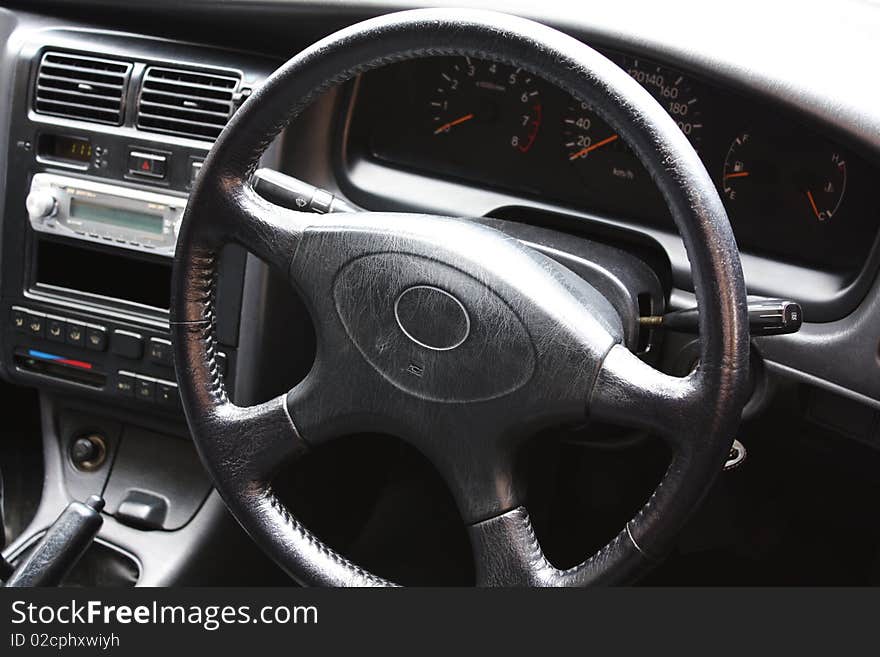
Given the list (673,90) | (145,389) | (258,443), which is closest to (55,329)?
(145,389)

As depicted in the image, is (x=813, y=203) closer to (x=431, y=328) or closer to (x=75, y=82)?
(x=431, y=328)

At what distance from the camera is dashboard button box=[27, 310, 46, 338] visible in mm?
1634

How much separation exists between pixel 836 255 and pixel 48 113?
1021 millimetres

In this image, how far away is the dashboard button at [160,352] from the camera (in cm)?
156

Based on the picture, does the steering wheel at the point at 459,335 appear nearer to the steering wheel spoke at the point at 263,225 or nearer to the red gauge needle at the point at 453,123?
the steering wheel spoke at the point at 263,225

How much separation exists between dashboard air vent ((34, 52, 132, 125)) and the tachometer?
0.42m

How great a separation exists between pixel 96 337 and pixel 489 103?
2.03 feet

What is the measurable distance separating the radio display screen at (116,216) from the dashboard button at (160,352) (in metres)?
0.15

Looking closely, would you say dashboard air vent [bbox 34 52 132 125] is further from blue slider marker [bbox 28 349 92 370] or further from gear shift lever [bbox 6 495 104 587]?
gear shift lever [bbox 6 495 104 587]

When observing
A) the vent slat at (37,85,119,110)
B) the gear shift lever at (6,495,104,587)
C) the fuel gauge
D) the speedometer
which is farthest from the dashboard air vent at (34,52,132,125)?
the fuel gauge

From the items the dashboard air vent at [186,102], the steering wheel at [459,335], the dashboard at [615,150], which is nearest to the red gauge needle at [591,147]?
the dashboard at [615,150]

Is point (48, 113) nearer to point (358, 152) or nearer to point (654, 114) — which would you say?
point (358, 152)

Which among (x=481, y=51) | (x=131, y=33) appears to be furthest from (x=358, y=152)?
(x=481, y=51)

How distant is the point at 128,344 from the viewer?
158cm
